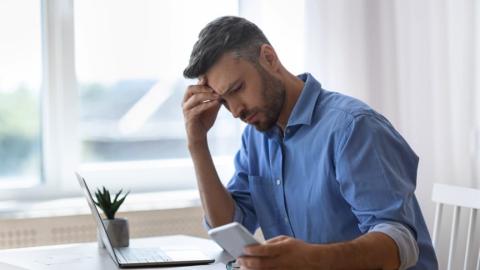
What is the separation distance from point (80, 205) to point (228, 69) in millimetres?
1365

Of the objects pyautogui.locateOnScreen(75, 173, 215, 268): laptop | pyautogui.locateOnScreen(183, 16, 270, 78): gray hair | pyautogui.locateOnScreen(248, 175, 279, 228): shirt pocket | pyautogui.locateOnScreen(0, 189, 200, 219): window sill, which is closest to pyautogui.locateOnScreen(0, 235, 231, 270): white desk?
pyautogui.locateOnScreen(75, 173, 215, 268): laptop

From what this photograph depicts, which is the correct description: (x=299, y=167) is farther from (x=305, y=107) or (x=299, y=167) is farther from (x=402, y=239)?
(x=402, y=239)

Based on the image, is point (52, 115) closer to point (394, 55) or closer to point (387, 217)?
point (394, 55)

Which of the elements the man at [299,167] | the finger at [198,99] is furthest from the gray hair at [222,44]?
the finger at [198,99]

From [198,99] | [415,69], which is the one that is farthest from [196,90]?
[415,69]

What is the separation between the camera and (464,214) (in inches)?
127

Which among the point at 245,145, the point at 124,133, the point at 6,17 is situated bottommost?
the point at 124,133

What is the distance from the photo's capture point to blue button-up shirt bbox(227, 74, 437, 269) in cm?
174

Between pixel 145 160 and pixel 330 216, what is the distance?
168cm

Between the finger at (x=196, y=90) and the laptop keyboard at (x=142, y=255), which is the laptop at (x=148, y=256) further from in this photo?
the finger at (x=196, y=90)

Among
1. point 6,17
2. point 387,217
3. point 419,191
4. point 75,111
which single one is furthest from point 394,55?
point 387,217

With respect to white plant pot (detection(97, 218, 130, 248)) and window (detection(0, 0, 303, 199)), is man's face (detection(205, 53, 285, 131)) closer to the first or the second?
white plant pot (detection(97, 218, 130, 248))

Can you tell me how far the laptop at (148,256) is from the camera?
6.40ft

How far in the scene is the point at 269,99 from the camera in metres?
1.98
